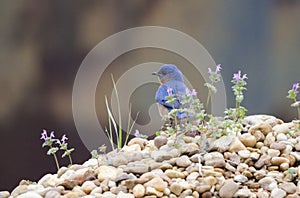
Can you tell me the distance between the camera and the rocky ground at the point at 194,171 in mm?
1188

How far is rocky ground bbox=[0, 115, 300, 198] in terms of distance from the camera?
3.90ft

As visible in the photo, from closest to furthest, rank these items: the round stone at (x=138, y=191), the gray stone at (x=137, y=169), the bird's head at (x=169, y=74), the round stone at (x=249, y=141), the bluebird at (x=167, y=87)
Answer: the round stone at (x=138, y=191) < the gray stone at (x=137, y=169) < the round stone at (x=249, y=141) < the bluebird at (x=167, y=87) < the bird's head at (x=169, y=74)

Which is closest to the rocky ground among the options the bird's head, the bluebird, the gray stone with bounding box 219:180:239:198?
the gray stone with bounding box 219:180:239:198

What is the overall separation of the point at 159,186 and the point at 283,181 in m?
0.35

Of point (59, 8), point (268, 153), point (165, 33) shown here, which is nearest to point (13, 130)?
point (59, 8)

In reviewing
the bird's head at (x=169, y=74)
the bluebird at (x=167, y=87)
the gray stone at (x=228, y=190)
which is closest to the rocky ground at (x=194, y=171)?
the gray stone at (x=228, y=190)

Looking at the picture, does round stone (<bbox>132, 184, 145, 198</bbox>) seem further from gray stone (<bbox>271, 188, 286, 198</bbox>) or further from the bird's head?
the bird's head

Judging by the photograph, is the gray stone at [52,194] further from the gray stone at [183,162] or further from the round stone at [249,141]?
the round stone at [249,141]

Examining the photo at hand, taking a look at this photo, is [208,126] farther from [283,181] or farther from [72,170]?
[72,170]

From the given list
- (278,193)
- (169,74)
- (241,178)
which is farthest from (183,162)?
(169,74)

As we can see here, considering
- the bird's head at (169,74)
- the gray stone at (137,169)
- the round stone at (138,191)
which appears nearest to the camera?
the round stone at (138,191)

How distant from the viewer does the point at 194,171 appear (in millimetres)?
1260

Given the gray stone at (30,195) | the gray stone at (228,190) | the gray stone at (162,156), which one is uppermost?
the gray stone at (162,156)

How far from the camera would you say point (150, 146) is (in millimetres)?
1524
